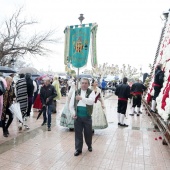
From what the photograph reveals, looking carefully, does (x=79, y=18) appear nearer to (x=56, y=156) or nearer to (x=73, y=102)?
(x=73, y=102)

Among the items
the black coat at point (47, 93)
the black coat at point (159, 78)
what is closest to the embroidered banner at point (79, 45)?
the black coat at point (47, 93)

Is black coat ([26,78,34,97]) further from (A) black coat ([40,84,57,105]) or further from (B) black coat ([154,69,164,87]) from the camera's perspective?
(B) black coat ([154,69,164,87])

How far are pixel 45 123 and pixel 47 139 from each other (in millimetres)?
2026

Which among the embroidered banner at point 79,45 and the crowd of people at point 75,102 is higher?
the embroidered banner at point 79,45

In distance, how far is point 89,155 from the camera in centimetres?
515

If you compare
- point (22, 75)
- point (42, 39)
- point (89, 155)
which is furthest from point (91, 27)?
point (42, 39)

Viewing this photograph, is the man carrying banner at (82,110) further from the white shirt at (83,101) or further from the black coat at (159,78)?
the black coat at (159,78)

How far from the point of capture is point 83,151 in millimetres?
5418

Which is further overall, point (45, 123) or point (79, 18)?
point (45, 123)

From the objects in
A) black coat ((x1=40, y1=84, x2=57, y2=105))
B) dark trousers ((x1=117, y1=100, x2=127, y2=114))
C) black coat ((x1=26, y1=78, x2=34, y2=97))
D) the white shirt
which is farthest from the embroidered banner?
dark trousers ((x1=117, y1=100, x2=127, y2=114))

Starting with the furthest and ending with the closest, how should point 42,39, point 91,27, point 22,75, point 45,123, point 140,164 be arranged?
point 42,39 → point 45,123 → point 22,75 → point 91,27 → point 140,164

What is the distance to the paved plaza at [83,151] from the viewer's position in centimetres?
457

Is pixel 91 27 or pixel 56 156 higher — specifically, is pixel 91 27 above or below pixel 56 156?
above

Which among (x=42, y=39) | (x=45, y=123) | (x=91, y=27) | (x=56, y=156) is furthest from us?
(x=42, y=39)
